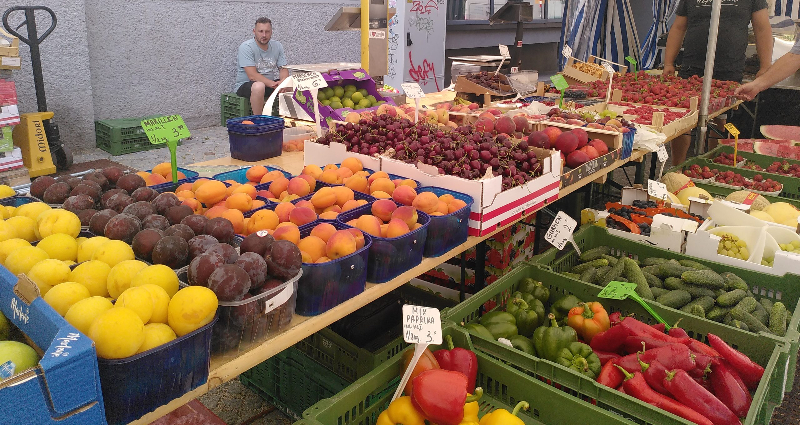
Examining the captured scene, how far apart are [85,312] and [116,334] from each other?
0.12 m

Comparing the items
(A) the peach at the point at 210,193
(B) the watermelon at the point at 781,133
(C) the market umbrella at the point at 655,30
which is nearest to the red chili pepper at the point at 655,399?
(A) the peach at the point at 210,193

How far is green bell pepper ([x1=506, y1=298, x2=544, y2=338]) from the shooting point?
238cm

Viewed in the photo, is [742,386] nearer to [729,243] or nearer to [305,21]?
[729,243]

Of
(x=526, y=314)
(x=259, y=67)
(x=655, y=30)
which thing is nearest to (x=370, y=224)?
(x=526, y=314)

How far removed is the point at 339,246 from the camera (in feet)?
5.48

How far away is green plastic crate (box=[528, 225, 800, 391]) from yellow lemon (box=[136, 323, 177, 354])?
1.83 meters

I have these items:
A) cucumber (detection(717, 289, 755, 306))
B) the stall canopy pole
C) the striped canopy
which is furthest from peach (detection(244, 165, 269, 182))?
the striped canopy

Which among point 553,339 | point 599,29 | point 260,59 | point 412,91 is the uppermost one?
point 599,29

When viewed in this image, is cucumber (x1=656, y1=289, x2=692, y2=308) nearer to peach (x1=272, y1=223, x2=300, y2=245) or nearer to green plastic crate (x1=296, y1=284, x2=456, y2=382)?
green plastic crate (x1=296, y1=284, x2=456, y2=382)

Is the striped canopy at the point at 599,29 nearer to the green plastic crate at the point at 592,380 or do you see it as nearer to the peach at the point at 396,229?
the green plastic crate at the point at 592,380

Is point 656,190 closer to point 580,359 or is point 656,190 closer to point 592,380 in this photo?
point 580,359

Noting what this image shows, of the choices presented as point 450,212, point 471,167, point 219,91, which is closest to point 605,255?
point 471,167

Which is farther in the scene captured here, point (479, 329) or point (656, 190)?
point (656, 190)

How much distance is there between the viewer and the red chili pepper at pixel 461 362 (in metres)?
1.92
